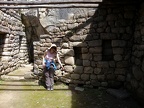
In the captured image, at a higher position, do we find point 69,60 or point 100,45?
point 100,45

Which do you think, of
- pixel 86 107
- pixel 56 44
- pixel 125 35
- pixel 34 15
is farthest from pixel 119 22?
pixel 34 15

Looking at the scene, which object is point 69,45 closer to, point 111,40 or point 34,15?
point 111,40

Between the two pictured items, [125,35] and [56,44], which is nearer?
[125,35]

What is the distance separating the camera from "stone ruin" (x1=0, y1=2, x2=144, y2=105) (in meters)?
4.97

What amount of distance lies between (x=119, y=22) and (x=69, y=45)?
5.32 feet

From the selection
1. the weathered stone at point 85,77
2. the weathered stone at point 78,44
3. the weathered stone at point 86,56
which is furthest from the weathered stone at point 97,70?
the weathered stone at point 78,44

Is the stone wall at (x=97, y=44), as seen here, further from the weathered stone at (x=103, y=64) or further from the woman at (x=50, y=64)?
the woman at (x=50, y=64)

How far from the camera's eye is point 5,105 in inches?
167

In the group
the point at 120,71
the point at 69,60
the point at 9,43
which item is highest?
the point at 9,43

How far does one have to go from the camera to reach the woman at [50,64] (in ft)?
17.4

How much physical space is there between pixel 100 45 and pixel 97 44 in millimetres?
92

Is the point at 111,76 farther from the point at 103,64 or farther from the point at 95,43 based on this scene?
the point at 95,43

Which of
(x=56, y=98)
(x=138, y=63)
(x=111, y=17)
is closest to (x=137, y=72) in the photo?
(x=138, y=63)

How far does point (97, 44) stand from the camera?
518 centimetres
